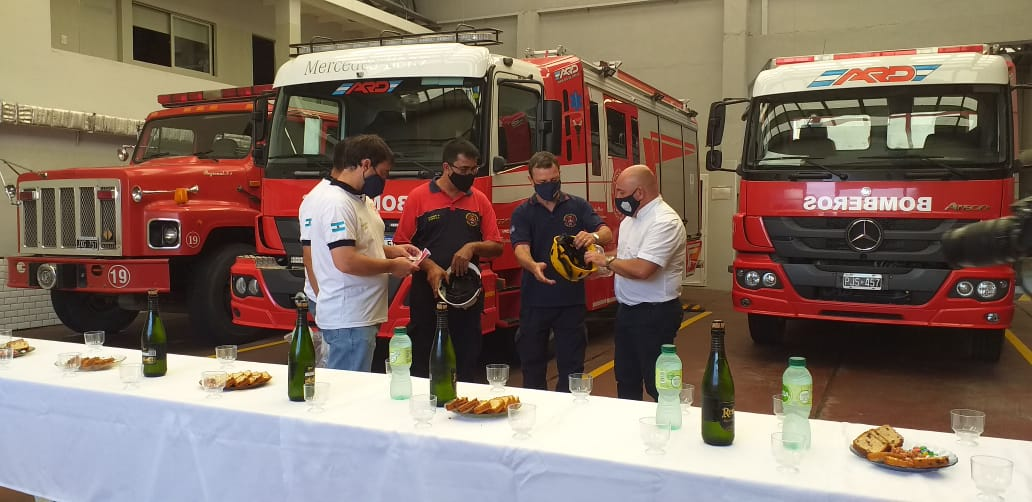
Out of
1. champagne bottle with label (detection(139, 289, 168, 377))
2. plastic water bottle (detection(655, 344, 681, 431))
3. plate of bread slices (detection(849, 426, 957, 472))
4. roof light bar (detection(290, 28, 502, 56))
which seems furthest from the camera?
roof light bar (detection(290, 28, 502, 56))

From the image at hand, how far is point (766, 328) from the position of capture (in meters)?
8.05

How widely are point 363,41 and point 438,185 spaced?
7.99 ft

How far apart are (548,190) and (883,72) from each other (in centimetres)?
367

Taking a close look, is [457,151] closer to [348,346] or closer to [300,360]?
[348,346]

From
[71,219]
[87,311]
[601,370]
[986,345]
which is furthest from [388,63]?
[986,345]

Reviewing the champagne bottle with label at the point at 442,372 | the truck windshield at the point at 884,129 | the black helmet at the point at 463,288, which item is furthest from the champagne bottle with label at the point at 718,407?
the truck windshield at the point at 884,129

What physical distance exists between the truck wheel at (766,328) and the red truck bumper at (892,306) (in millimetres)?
877

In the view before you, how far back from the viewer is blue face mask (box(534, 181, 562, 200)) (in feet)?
15.5

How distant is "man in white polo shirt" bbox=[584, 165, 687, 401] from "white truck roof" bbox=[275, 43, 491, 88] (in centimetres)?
214

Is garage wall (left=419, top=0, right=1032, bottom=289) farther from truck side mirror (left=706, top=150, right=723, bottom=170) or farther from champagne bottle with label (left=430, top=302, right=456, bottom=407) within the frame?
champagne bottle with label (left=430, top=302, right=456, bottom=407)

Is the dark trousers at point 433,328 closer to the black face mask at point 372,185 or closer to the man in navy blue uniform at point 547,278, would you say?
the man in navy blue uniform at point 547,278

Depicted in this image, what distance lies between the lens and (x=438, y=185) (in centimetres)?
476

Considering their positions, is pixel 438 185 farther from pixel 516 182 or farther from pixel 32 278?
pixel 32 278

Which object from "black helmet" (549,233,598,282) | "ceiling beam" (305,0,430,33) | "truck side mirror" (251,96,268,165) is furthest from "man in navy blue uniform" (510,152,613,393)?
"ceiling beam" (305,0,430,33)
